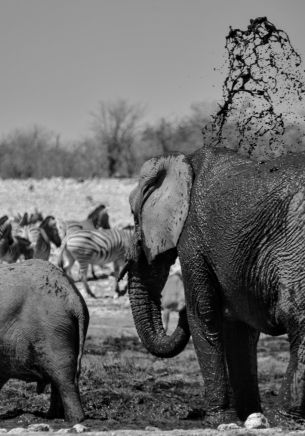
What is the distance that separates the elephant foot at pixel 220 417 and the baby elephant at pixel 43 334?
40.5 inches

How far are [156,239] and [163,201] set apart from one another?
0.90ft

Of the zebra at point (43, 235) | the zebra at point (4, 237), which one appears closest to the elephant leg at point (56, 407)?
the zebra at point (43, 235)

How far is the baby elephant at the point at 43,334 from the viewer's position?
8.70 metres

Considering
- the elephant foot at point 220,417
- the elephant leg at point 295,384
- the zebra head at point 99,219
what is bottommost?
the elephant foot at point 220,417

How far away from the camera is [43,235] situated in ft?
74.8

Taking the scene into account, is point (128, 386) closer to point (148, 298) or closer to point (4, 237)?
point (148, 298)

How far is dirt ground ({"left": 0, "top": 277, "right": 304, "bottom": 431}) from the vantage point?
8.84 m

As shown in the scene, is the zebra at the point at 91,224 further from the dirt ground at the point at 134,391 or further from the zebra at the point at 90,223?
the dirt ground at the point at 134,391

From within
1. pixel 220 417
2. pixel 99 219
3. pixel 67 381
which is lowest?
pixel 220 417

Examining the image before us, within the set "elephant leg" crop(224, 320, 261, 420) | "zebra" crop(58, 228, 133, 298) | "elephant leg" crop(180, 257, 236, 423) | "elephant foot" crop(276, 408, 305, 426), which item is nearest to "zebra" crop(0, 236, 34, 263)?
"zebra" crop(58, 228, 133, 298)

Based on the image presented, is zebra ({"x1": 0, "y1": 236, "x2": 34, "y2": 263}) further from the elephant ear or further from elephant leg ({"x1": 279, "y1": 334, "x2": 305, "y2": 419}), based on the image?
elephant leg ({"x1": 279, "y1": 334, "x2": 305, "y2": 419})

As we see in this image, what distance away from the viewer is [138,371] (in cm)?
1238

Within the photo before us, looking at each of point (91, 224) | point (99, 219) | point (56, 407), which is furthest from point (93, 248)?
point (56, 407)

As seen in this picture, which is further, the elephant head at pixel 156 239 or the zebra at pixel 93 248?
the zebra at pixel 93 248
